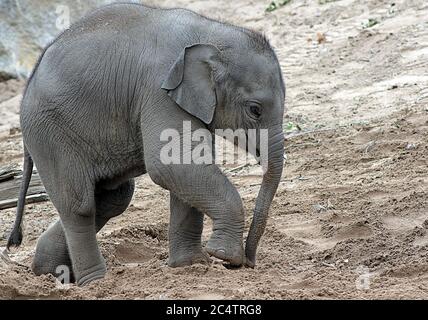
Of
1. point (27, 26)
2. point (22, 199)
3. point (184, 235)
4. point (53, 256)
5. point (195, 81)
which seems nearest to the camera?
point (195, 81)

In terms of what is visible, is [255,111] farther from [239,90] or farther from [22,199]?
[22,199]

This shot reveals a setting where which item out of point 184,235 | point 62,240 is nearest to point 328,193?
point 184,235

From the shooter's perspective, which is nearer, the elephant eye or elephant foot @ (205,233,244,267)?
elephant foot @ (205,233,244,267)

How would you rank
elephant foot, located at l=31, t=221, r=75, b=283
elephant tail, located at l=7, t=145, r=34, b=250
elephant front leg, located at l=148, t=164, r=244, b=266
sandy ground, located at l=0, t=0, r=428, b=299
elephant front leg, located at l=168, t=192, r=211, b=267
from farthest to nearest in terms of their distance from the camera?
elephant foot, located at l=31, t=221, r=75, b=283 → elephant tail, located at l=7, t=145, r=34, b=250 → elephant front leg, located at l=168, t=192, r=211, b=267 → elephant front leg, located at l=148, t=164, r=244, b=266 → sandy ground, located at l=0, t=0, r=428, b=299

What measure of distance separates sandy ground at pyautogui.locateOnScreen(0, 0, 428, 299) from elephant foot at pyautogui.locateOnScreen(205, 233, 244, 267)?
0.09 m

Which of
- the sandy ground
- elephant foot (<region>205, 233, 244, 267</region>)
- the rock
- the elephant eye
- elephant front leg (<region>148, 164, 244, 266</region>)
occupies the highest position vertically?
the elephant eye

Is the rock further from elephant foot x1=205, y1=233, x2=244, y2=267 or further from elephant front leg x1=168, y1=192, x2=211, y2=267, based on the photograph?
elephant foot x1=205, y1=233, x2=244, y2=267

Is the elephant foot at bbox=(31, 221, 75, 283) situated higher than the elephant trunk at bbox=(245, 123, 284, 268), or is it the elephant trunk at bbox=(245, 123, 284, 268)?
the elephant trunk at bbox=(245, 123, 284, 268)

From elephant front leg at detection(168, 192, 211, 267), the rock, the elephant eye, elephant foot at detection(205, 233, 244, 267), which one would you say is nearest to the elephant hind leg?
elephant front leg at detection(168, 192, 211, 267)

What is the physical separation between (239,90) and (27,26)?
7.85 meters

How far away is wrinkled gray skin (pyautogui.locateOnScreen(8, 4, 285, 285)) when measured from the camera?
232 inches

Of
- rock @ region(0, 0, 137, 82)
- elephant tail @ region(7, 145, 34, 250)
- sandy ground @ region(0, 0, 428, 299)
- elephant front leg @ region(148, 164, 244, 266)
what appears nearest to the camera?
sandy ground @ region(0, 0, 428, 299)

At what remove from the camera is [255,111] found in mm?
5949
